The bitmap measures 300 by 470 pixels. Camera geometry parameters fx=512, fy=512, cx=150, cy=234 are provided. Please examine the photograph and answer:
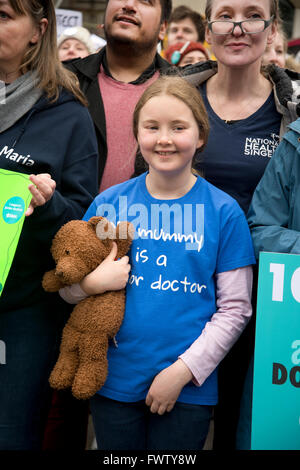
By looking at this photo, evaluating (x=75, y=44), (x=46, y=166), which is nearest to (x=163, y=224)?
(x=46, y=166)

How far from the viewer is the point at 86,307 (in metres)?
1.75

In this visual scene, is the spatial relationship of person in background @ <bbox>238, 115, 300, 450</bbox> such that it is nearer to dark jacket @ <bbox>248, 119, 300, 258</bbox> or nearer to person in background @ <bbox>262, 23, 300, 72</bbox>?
dark jacket @ <bbox>248, 119, 300, 258</bbox>

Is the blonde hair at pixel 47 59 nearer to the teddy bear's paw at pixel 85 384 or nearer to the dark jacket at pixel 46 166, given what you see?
the dark jacket at pixel 46 166

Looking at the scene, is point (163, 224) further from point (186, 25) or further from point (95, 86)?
point (186, 25)

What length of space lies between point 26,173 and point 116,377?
0.81 meters

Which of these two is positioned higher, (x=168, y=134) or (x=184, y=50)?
(x=184, y=50)

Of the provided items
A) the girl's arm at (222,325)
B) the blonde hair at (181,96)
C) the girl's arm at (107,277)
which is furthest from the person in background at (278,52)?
the girl's arm at (107,277)

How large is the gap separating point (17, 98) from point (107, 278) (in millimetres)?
787

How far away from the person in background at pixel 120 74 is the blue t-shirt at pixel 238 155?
0.43 metres

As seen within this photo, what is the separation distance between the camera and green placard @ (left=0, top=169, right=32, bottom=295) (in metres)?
1.68

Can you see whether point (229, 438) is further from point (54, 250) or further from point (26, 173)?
point (26, 173)

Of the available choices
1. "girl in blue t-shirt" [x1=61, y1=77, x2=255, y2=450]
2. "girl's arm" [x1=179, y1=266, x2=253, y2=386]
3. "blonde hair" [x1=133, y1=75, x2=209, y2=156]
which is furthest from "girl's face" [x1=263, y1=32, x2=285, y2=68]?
"girl's arm" [x1=179, y1=266, x2=253, y2=386]

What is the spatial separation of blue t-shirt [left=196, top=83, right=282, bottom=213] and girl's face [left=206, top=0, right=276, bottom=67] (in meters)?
0.26
